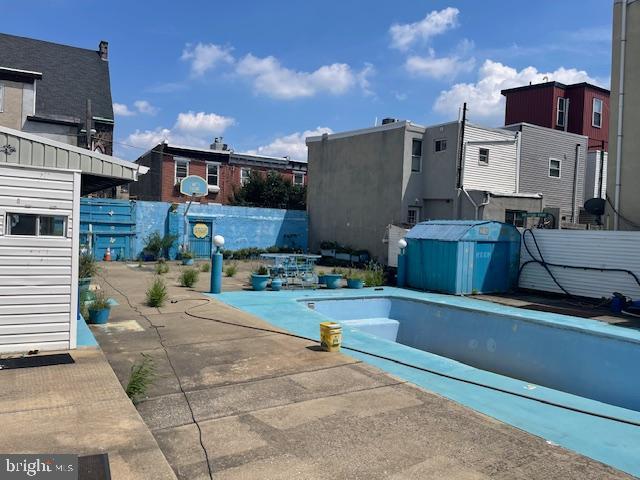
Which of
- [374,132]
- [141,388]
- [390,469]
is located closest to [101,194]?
[374,132]

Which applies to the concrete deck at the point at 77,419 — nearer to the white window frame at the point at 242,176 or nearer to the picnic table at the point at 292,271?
the picnic table at the point at 292,271

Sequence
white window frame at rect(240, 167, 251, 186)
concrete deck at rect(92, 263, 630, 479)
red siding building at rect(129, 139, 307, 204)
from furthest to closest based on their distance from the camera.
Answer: white window frame at rect(240, 167, 251, 186), red siding building at rect(129, 139, 307, 204), concrete deck at rect(92, 263, 630, 479)

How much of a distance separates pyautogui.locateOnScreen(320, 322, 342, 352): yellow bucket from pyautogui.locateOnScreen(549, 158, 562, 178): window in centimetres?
2230

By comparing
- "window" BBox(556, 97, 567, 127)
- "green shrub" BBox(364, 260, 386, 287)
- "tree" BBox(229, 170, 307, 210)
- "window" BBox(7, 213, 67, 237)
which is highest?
"window" BBox(556, 97, 567, 127)

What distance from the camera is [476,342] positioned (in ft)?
41.4

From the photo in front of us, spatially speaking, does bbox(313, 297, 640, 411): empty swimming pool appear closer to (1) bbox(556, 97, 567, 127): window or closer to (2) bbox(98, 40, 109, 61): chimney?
(1) bbox(556, 97, 567, 127): window

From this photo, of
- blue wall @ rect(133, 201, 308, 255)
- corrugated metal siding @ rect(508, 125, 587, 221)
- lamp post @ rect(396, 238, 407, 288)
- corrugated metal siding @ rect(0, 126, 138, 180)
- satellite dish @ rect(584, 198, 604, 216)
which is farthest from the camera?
corrugated metal siding @ rect(508, 125, 587, 221)

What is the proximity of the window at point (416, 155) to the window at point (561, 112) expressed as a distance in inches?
436

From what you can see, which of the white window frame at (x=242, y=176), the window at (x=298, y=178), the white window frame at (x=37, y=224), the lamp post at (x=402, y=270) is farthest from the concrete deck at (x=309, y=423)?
the window at (x=298, y=178)

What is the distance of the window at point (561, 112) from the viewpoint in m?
30.3

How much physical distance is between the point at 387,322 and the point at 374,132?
14.6m

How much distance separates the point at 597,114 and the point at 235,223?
2329cm

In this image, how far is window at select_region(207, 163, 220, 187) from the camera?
34.1 metres

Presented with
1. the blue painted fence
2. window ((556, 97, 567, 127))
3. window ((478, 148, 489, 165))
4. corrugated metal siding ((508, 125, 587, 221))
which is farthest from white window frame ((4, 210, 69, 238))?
window ((556, 97, 567, 127))
